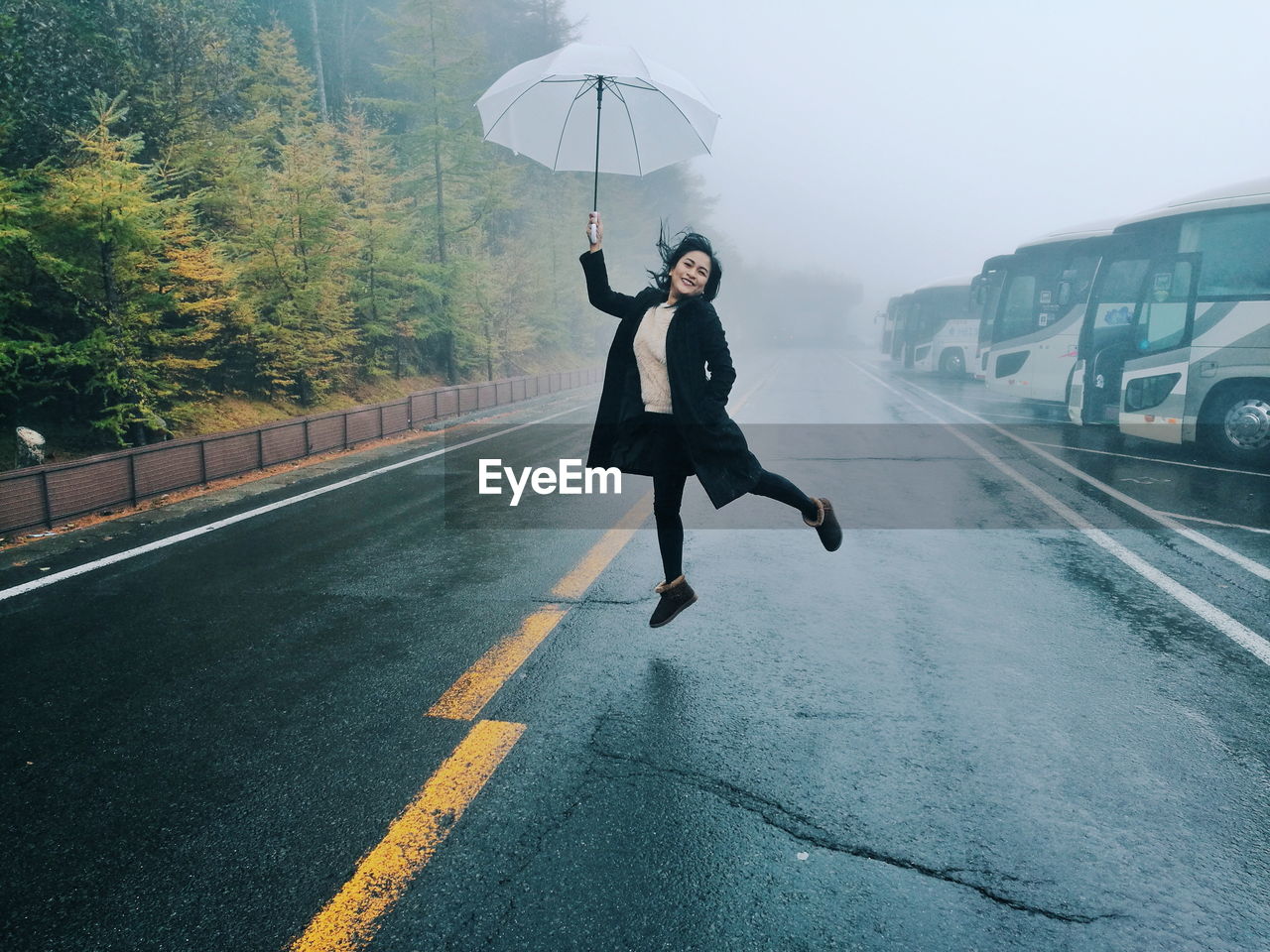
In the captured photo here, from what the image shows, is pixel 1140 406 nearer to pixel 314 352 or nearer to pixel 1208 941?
pixel 1208 941

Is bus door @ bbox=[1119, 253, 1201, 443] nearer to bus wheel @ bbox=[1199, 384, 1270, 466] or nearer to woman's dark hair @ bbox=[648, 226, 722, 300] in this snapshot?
bus wheel @ bbox=[1199, 384, 1270, 466]

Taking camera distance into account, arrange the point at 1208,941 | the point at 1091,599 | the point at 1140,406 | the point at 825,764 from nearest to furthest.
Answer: the point at 1208,941, the point at 825,764, the point at 1091,599, the point at 1140,406

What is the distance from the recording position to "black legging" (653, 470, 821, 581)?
4.12 meters

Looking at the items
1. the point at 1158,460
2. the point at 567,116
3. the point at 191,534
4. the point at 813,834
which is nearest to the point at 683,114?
the point at 567,116

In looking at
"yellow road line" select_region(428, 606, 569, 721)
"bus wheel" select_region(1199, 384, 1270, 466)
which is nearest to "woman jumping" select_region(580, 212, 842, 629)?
"yellow road line" select_region(428, 606, 569, 721)

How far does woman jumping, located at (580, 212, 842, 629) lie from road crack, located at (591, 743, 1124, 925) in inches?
54.8

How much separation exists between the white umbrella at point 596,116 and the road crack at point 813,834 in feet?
13.2

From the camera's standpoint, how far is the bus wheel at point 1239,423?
33.2 ft

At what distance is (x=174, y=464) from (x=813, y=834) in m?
8.19

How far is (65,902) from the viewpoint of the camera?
2.18 m

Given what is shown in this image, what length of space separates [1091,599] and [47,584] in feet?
22.2

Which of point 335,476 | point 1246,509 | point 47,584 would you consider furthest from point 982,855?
point 335,476

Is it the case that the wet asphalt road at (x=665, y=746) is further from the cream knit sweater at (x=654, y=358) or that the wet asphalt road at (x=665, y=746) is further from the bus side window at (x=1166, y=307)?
the bus side window at (x=1166, y=307)

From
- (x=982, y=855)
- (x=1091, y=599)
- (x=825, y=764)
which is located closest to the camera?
(x=982, y=855)
